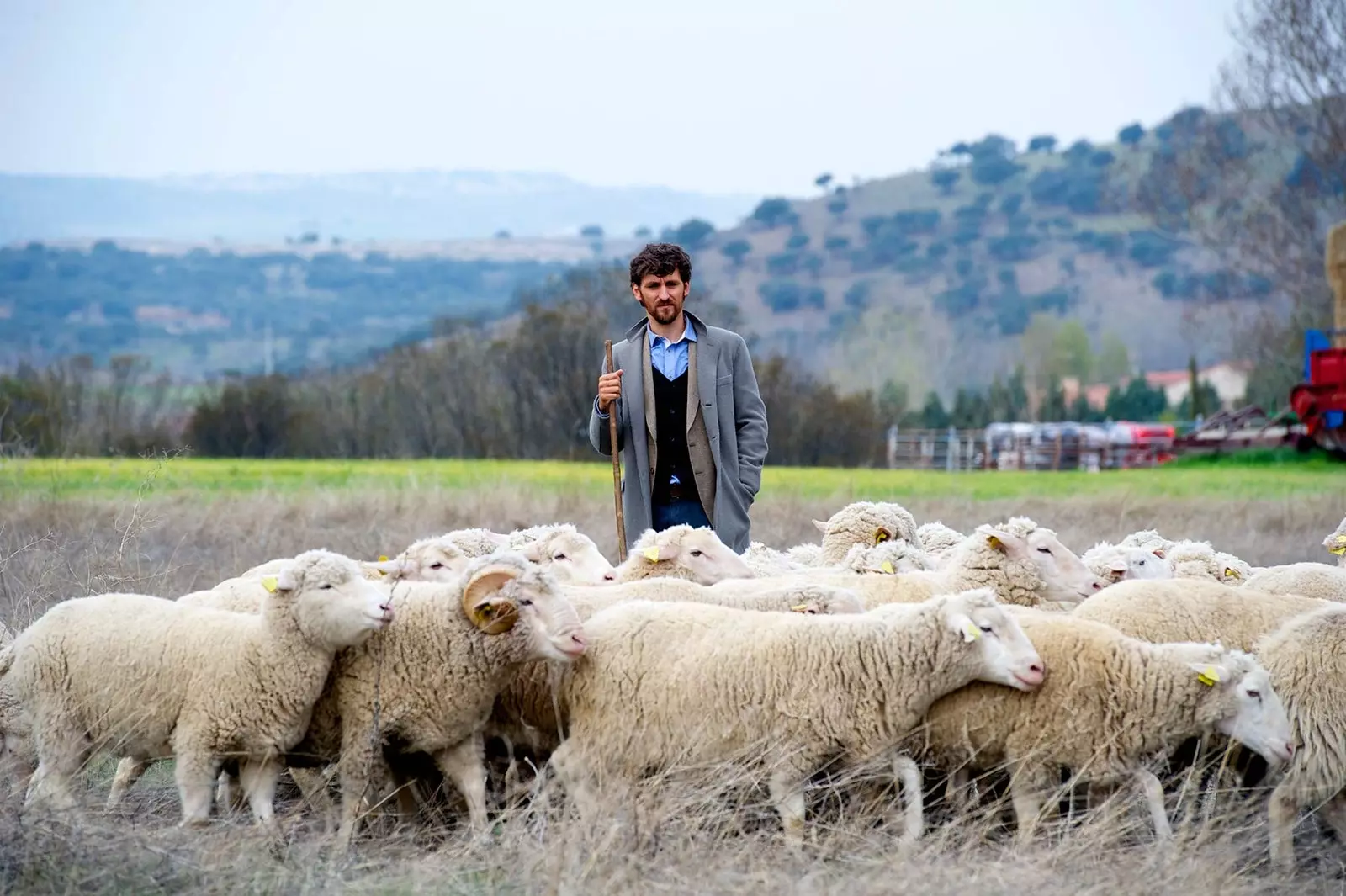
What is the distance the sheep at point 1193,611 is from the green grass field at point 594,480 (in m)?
11.2

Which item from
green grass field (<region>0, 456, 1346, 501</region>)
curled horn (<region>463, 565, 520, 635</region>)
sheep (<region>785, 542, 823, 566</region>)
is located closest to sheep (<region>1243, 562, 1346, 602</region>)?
sheep (<region>785, 542, 823, 566</region>)

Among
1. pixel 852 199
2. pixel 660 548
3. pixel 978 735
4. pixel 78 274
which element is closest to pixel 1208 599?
pixel 978 735

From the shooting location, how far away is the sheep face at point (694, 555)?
7.43 m

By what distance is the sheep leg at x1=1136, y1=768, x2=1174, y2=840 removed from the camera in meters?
5.41

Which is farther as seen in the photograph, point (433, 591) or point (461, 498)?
point (461, 498)

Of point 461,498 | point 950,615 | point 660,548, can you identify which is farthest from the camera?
point 461,498

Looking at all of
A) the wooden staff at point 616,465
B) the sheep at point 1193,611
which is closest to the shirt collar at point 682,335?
the wooden staff at point 616,465

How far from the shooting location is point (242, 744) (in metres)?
5.76

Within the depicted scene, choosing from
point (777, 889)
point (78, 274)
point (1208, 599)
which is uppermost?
point (78, 274)

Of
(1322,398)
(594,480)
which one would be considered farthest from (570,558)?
(1322,398)

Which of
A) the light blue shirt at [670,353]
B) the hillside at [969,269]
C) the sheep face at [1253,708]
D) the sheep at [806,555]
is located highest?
the hillside at [969,269]

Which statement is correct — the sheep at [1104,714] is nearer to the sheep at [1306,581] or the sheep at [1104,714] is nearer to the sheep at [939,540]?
the sheep at [1306,581]

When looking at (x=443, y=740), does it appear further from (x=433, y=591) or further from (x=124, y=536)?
(x=124, y=536)

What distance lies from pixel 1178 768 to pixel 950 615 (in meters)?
1.21
